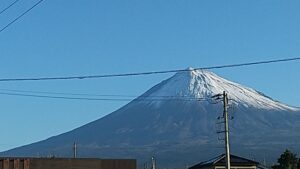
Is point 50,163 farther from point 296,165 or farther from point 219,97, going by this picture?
point 296,165

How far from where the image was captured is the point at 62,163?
55219 mm

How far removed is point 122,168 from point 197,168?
14787 millimetres

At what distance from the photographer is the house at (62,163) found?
5338 cm

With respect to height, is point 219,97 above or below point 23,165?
above

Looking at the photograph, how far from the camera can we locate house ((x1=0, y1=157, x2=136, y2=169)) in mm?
53375

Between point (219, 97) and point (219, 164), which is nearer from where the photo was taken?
point (219, 97)

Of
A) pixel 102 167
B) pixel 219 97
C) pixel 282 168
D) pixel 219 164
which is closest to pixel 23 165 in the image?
pixel 102 167

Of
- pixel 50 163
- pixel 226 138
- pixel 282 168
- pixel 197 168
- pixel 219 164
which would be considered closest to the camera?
pixel 226 138

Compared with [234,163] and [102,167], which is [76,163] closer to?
[102,167]

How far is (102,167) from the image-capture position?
5653 centimetres

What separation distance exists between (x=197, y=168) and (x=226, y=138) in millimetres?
23267

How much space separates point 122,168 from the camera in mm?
56719

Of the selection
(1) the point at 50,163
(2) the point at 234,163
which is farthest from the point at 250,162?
(1) the point at 50,163

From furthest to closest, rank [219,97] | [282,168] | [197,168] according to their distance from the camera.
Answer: [282,168]
[197,168]
[219,97]
